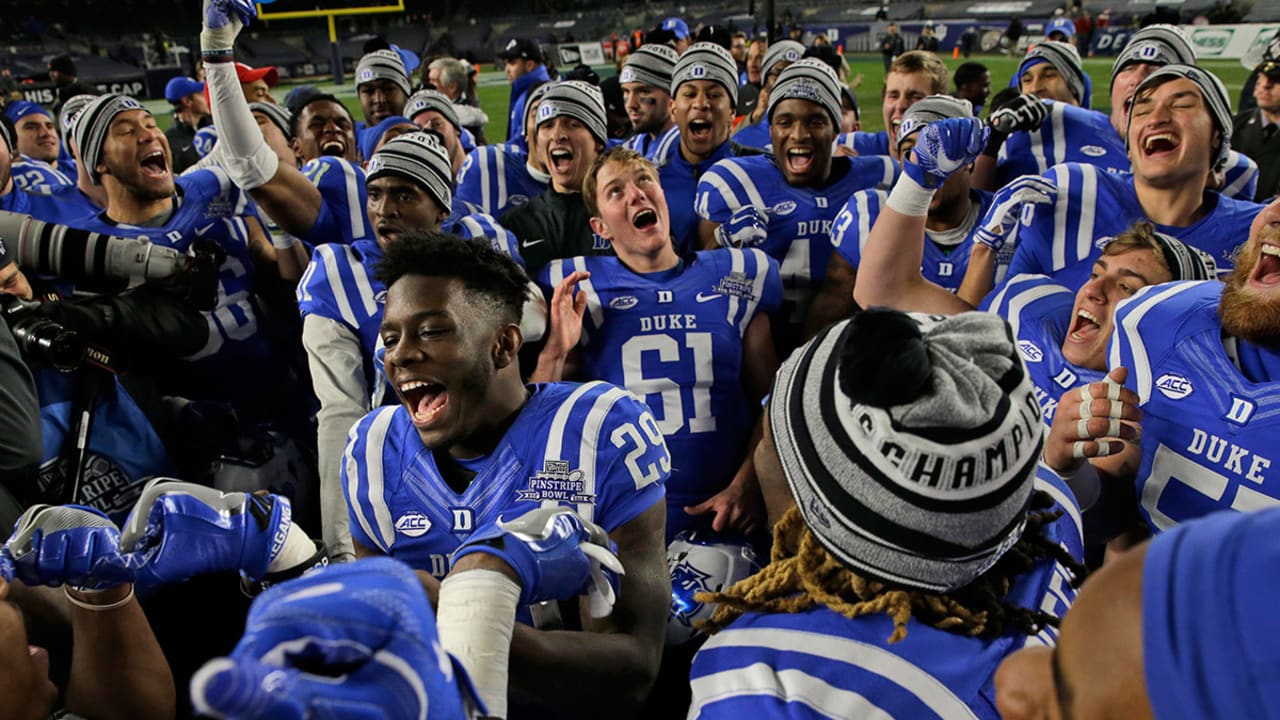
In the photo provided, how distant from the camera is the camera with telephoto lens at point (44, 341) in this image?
2795 mm

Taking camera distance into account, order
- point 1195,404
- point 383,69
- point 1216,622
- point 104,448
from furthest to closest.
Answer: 1. point 383,69
2. point 104,448
3. point 1195,404
4. point 1216,622

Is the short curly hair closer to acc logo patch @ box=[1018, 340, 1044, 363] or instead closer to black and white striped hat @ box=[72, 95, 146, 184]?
acc logo patch @ box=[1018, 340, 1044, 363]

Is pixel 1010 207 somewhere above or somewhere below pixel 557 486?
above

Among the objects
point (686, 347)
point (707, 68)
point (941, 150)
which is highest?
point (707, 68)

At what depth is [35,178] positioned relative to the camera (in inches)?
198

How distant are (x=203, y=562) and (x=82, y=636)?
12.0 inches

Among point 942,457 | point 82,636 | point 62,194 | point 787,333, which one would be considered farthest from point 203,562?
point 62,194

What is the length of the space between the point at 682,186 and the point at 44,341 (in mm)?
3166

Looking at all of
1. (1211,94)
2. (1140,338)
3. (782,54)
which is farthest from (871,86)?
(1140,338)

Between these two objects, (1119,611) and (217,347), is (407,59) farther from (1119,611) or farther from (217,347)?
(1119,611)

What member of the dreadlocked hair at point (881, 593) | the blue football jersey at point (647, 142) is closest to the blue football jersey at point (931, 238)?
the blue football jersey at point (647, 142)

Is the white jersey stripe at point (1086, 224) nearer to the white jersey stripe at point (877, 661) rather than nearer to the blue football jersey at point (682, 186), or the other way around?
the blue football jersey at point (682, 186)

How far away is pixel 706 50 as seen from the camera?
5277mm

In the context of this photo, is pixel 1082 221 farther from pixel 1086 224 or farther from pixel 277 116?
pixel 277 116
